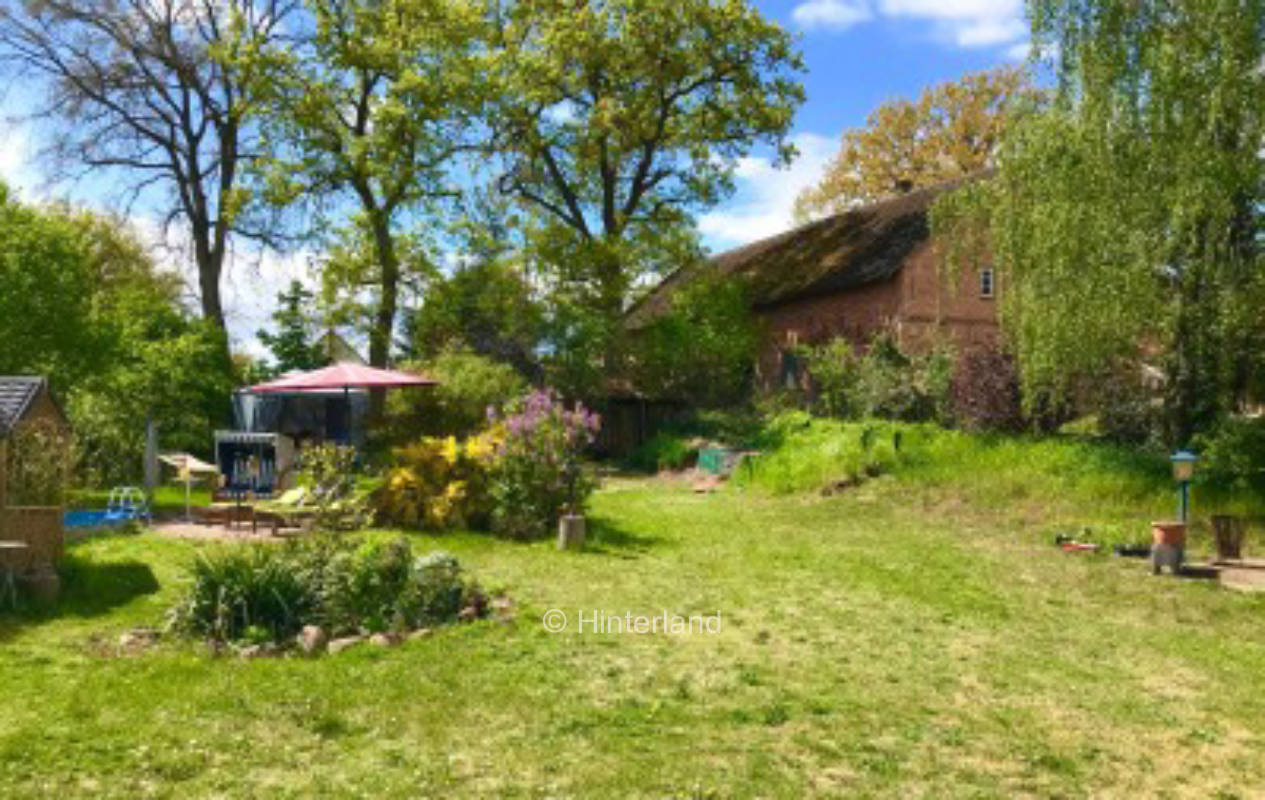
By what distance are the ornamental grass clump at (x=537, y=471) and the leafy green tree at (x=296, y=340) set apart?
18518 millimetres

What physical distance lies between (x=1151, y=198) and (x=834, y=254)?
16.4m

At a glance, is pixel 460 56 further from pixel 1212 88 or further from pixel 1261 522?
pixel 1261 522

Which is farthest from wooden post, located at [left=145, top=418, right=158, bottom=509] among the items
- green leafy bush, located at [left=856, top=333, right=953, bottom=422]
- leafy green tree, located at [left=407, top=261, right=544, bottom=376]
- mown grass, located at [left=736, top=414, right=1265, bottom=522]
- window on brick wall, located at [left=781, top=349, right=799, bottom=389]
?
window on brick wall, located at [left=781, top=349, right=799, bottom=389]

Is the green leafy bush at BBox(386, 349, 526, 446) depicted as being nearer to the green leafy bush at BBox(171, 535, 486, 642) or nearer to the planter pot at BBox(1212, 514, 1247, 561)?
the green leafy bush at BBox(171, 535, 486, 642)

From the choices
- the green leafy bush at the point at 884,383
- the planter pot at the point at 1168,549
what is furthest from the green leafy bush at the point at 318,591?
the green leafy bush at the point at 884,383

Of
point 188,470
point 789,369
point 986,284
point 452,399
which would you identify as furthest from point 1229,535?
point 789,369

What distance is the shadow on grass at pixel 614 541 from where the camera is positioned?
1230 centimetres

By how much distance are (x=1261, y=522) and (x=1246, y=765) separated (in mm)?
9407

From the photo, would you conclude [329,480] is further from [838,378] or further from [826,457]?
[838,378]

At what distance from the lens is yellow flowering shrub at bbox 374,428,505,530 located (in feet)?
43.6

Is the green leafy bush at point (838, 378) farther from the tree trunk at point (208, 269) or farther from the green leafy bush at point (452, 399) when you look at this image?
the tree trunk at point (208, 269)

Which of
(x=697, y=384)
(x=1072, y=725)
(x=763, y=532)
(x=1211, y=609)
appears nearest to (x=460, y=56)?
(x=697, y=384)

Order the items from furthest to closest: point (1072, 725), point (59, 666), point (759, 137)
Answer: point (759, 137), point (59, 666), point (1072, 725)

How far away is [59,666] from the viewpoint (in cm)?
707
